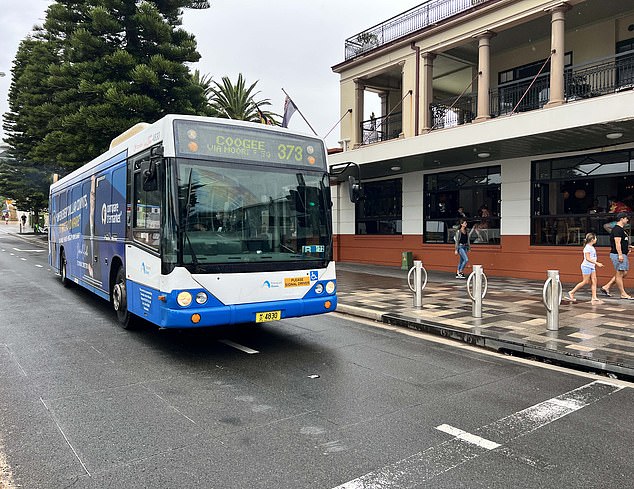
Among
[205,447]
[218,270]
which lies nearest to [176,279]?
[218,270]

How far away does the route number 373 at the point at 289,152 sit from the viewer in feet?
22.8

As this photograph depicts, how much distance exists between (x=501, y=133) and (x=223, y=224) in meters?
9.78

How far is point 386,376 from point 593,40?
1496 centimetres

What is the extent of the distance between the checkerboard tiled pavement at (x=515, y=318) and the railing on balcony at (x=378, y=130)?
8.55 metres

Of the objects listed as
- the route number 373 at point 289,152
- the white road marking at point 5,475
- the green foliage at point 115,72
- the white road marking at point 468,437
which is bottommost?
the white road marking at point 468,437

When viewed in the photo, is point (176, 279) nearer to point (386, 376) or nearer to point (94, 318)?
point (386, 376)

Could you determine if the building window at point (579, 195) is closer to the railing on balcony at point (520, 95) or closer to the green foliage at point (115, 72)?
the railing on balcony at point (520, 95)

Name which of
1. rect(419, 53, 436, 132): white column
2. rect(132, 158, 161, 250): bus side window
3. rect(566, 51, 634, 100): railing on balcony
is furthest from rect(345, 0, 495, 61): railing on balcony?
rect(132, 158, 161, 250): bus side window

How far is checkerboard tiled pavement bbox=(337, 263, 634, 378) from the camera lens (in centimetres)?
681

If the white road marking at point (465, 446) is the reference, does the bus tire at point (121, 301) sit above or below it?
above

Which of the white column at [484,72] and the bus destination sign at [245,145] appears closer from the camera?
the bus destination sign at [245,145]

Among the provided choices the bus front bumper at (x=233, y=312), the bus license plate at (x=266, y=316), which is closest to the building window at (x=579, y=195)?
the bus front bumper at (x=233, y=312)

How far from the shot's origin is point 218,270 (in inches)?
244

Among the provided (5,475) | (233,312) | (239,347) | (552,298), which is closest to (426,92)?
(552,298)
